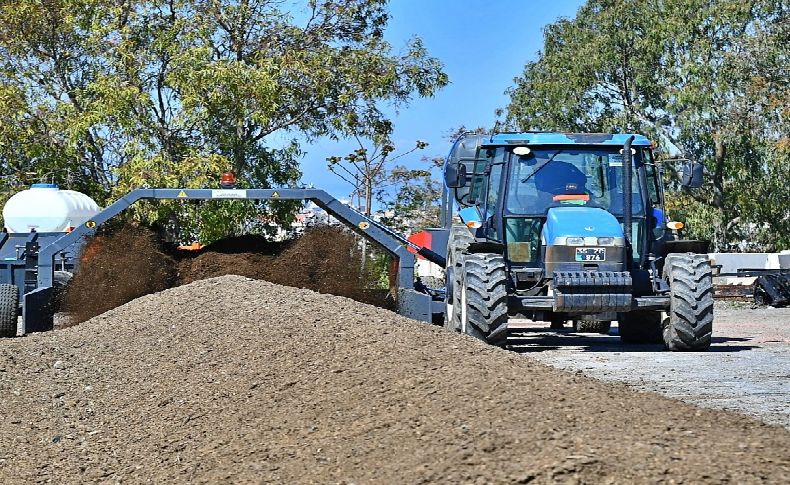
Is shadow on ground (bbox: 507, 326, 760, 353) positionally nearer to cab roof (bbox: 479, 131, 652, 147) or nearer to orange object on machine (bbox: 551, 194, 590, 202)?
orange object on machine (bbox: 551, 194, 590, 202)

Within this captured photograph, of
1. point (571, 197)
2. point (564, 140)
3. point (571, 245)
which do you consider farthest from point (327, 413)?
point (564, 140)

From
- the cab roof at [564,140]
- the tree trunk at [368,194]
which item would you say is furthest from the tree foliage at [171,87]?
the cab roof at [564,140]

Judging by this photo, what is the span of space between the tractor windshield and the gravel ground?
5.25 feet

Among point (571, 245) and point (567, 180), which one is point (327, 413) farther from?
point (567, 180)

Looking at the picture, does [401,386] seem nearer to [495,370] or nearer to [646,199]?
[495,370]

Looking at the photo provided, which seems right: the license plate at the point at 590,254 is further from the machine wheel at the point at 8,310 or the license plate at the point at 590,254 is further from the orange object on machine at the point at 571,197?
the machine wheel at the point at 8,310

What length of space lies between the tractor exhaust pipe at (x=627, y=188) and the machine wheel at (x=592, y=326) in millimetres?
3909

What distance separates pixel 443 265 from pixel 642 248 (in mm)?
2827

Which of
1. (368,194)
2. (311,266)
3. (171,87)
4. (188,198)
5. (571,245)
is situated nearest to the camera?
(571,245)

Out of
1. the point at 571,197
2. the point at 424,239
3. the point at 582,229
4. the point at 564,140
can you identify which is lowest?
the point at 582,229

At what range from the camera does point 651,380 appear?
945 cm

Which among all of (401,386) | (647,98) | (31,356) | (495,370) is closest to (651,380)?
(495,370)

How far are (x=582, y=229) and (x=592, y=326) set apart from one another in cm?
476

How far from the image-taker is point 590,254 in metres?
12.2
